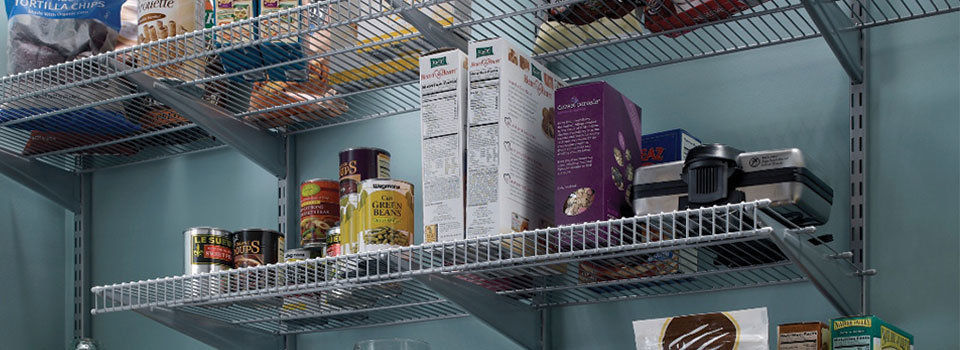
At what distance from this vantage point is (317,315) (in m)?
2.06

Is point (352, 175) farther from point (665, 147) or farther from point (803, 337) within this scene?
point (803, 337)

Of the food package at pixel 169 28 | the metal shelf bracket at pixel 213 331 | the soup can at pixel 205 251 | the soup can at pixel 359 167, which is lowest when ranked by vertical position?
the metal shelf bracket at pixel 213 331

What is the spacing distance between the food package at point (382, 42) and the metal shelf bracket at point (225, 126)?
0.21 m

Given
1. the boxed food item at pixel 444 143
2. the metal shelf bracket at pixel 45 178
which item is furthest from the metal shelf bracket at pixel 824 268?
the metal shelf bracket at pixel 45 178

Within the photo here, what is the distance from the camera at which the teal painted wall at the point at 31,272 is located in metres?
2.44

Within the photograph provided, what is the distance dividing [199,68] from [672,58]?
78cm

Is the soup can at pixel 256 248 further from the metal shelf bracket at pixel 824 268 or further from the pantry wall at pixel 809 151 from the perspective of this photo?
the metal shelf bracket at pixel 824 268

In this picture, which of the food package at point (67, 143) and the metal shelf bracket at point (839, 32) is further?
the food package at point (67, 143)

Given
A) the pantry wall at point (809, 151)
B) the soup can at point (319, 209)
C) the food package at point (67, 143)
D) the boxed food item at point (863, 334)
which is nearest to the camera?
the boxed food item at point (863, 334)

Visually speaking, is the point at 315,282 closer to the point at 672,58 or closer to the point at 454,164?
the point at 454,164

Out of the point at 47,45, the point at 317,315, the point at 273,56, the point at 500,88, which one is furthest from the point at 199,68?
the point at 500,88

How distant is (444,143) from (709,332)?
45 centimetres

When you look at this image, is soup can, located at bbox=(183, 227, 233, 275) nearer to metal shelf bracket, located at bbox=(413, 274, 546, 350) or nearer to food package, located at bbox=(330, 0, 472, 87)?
food package, located at bbox=(330, 0, 472, 87)

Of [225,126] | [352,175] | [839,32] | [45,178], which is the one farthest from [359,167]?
[45,178]
